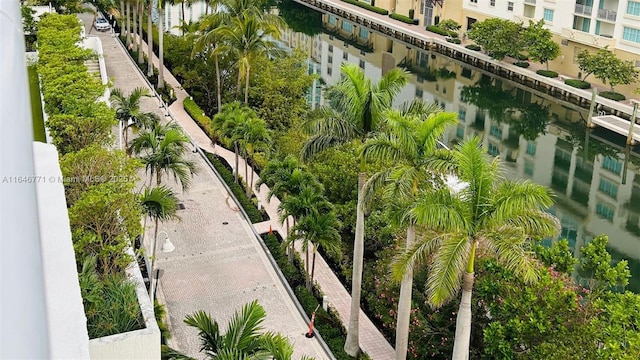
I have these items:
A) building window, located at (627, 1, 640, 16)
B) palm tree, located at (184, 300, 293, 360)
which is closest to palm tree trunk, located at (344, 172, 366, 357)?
palm tree, located at (184, 300, 293, 360)

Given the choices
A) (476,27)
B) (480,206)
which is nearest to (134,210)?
(480,206)

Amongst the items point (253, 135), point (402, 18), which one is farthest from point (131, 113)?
point (402, 18)

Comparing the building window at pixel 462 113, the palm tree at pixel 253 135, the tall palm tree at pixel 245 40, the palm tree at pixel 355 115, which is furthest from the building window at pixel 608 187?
the palm tree at pixel 355 115

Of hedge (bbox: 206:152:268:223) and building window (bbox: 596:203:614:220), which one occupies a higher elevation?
hedge (bbox: 206:152:268:223)

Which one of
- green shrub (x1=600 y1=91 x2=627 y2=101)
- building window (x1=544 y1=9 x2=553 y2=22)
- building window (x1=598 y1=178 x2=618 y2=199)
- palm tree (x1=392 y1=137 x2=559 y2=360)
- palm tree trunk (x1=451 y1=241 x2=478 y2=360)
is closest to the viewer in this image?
palm tree (x1=392 y1=137 x2=559 y2=360)

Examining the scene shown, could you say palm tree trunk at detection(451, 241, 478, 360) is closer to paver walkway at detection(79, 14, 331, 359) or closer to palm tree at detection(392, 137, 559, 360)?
palm tree at detection(392, 137, 559, 360)

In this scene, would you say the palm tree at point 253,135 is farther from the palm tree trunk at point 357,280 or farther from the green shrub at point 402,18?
the green shrub at point 402,18
